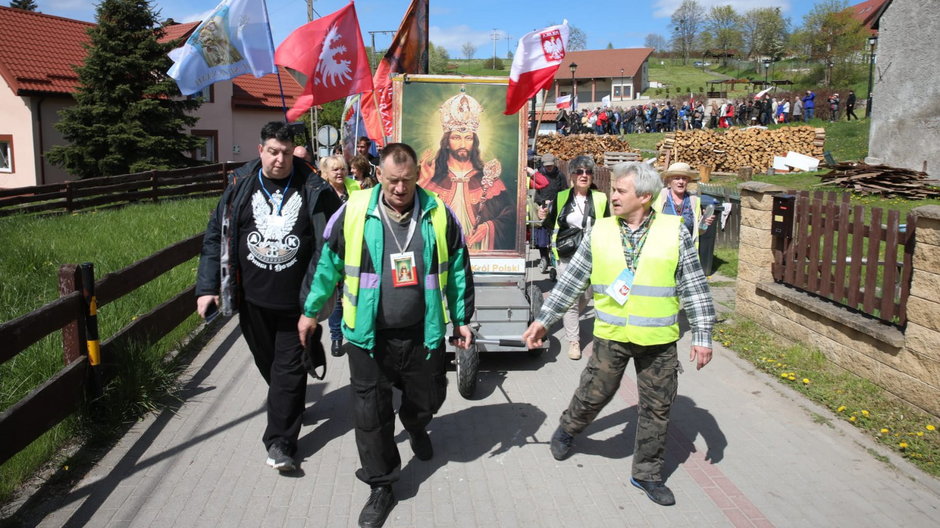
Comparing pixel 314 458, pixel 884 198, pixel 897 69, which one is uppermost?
pixel 897 69

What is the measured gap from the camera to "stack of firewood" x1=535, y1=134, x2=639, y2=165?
30.6m

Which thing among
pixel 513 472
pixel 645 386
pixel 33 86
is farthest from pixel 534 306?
pixel 33 86

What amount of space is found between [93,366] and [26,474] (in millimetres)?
897

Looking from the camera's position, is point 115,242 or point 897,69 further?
point 897,69

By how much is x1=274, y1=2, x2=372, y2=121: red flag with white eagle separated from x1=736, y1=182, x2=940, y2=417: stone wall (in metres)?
4.42

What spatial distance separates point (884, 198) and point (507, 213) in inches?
449

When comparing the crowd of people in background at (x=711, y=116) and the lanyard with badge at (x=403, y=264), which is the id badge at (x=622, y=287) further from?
the crowd of people in background at (x=711, y=116)

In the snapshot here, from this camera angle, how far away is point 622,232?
414 centimetres

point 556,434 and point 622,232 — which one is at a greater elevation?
point 622,232

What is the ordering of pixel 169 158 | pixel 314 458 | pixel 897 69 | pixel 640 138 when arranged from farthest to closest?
pixel 640 138
pixel 169 158
pixel 897 69
pixel 314 458

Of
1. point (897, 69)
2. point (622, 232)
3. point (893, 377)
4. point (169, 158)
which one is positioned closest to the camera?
point (622, 232)

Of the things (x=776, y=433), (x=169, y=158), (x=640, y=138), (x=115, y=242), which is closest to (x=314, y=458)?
(x=776, y=433)

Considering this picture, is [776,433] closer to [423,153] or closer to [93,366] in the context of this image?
[423,153]

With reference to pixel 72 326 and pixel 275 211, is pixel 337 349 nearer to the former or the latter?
pixel 72 326
